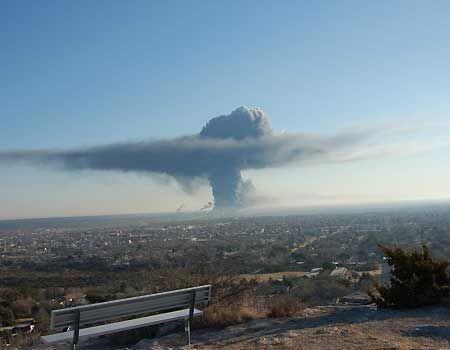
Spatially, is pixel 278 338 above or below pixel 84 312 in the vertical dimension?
below

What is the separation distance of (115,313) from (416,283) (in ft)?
14.7

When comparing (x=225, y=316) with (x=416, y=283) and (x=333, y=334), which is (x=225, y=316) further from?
(x=416, y=283)

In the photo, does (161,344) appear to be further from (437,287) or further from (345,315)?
(437,287)

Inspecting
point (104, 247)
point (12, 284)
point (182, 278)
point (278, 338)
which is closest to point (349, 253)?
point (12, 284)

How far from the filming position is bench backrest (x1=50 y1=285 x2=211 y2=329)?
16.4 feet

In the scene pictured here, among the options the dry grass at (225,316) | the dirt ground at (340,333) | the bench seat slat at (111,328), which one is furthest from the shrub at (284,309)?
the bench seat slat at (111,328)

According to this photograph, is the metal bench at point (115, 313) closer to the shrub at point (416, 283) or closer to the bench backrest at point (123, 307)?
the bench backrest at point (123, 307)

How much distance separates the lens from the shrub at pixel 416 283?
7426mm

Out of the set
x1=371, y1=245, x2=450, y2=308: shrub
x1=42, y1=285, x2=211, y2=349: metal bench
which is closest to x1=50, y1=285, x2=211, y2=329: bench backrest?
x1=42, y1=285, x2=211, y2=349: metal bench

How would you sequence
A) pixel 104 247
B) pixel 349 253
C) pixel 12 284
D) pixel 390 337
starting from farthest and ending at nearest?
pixel 104 247 → pixel 349 253 → pixel 12 284 → pixel 390 337

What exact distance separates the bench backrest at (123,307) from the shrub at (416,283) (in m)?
2.95

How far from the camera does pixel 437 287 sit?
7.41 meters

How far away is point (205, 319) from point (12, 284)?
89.1 ft

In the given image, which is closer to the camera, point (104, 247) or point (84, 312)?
point (84, 312)
